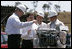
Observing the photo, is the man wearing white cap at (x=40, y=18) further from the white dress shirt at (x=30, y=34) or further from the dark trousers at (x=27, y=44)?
the dark trousers at (x=27, y=44)

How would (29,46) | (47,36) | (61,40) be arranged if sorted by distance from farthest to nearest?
(61,40)
(47,36)
(29,46)

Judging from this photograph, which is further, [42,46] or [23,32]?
[23,32]

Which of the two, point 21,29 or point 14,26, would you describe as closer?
point 14,26

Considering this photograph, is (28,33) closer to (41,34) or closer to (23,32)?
(23,32)

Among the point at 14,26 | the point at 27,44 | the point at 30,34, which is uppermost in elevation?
the point at 14,26

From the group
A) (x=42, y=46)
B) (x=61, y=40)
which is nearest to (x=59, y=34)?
(x=61, y=40)

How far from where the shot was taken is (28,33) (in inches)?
266

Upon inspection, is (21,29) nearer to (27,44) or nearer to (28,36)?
(28,36)

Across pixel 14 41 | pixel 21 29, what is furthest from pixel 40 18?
pixel 14 41

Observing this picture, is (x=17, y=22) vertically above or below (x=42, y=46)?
above

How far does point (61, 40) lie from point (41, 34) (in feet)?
2.25

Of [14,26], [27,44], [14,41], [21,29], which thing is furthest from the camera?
[21,29]

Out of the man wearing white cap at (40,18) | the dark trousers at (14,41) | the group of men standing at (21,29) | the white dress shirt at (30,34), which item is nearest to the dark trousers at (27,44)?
the group of men standing at (21,29)

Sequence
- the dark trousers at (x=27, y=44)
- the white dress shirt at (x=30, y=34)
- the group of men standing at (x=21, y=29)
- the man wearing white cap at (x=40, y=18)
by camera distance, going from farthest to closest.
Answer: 1. the man wearing white cap at (x=40, y=18)
2. the white dress shirt at (x=30, y=34)
3. the group of men standing at (x=21, y=29)
4. the dark trousers at (x=27, y=44)
